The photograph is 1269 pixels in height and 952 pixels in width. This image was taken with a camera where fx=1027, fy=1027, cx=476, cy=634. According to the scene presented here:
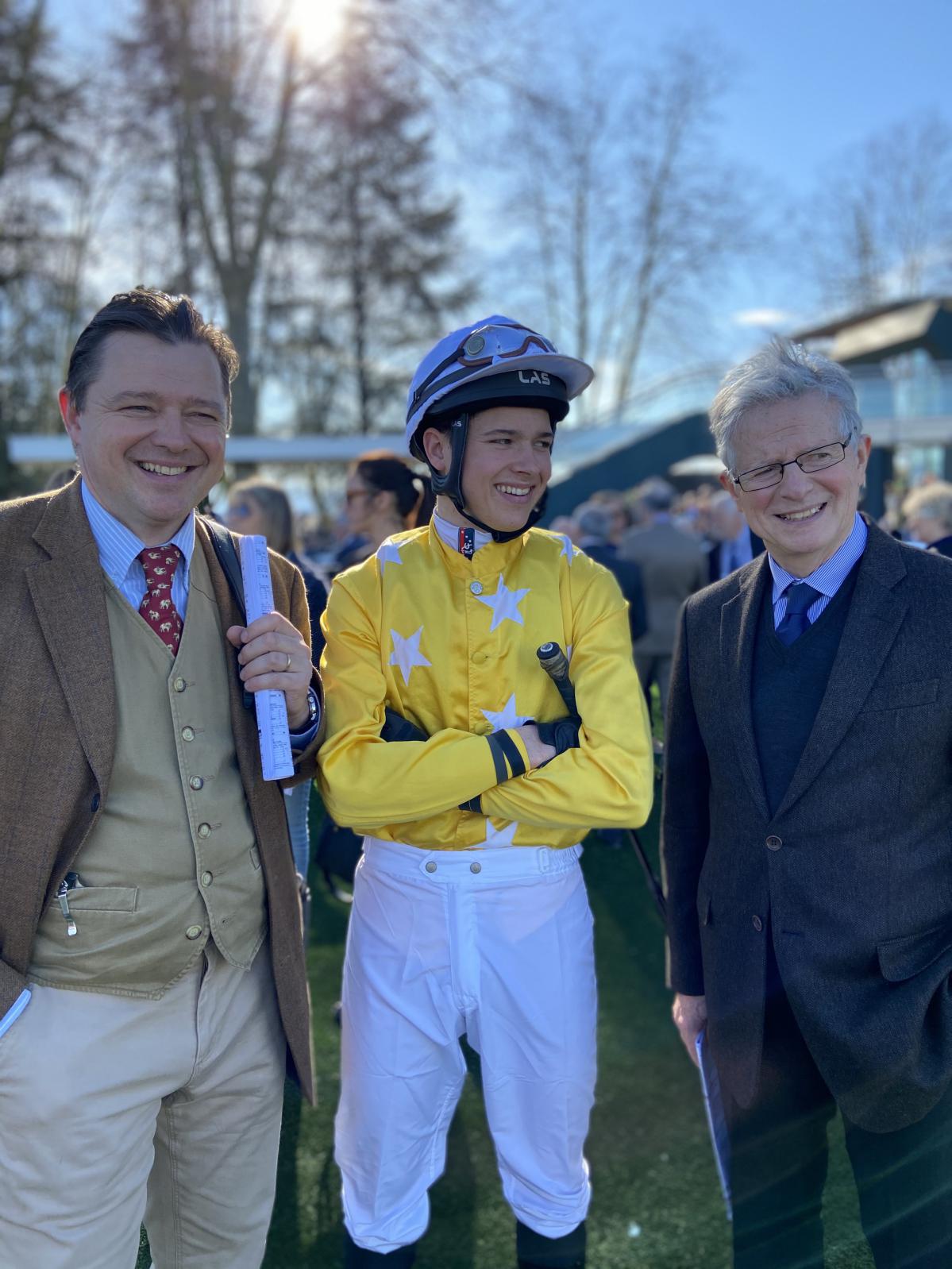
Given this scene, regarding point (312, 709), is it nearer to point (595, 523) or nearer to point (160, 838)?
point (160, 838)

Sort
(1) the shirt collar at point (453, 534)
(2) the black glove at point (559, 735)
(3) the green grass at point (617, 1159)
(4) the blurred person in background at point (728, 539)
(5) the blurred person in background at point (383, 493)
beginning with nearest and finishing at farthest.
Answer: (2) the black glove at point (559, 735)
(1) the shirt collar at point (453, 534)
(3) the green grass at point (617, 1159)
(5) the blurred person in background at point (383, 493)
(4) the blurred person in background at point (728, 539)

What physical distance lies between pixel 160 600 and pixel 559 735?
0.80m

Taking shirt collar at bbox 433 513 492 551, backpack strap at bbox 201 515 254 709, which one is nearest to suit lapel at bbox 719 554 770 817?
shirt collar at bbox 433 513 492 551

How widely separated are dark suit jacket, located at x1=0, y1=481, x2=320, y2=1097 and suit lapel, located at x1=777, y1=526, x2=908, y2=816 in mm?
1203

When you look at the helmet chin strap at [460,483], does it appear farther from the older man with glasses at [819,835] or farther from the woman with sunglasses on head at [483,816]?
the older man with glasses at [819,835]

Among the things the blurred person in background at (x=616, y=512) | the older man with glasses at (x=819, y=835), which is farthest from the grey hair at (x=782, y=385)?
the blurred person in background at (x=616, y=512)

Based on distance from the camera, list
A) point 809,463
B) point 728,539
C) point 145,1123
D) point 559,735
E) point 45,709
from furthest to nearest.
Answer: point 728,539, point 559,735, point 809,463, point 145,1123, point 45,709

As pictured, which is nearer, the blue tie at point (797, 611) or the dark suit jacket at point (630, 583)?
the blue tie at point (797, 611)

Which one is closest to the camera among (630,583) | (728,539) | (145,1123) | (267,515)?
(145,1123)

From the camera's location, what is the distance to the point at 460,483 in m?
2.13

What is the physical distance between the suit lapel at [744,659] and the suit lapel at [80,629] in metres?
1.13

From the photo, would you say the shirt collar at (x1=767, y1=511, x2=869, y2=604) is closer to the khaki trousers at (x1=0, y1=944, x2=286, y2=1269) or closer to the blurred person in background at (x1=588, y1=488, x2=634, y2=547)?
the khaki trousers at (x1=0, y1=944, x2=286, y2=1269)

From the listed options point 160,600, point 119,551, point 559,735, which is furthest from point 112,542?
→ point 559,735

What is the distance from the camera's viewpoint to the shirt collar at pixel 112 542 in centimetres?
180
